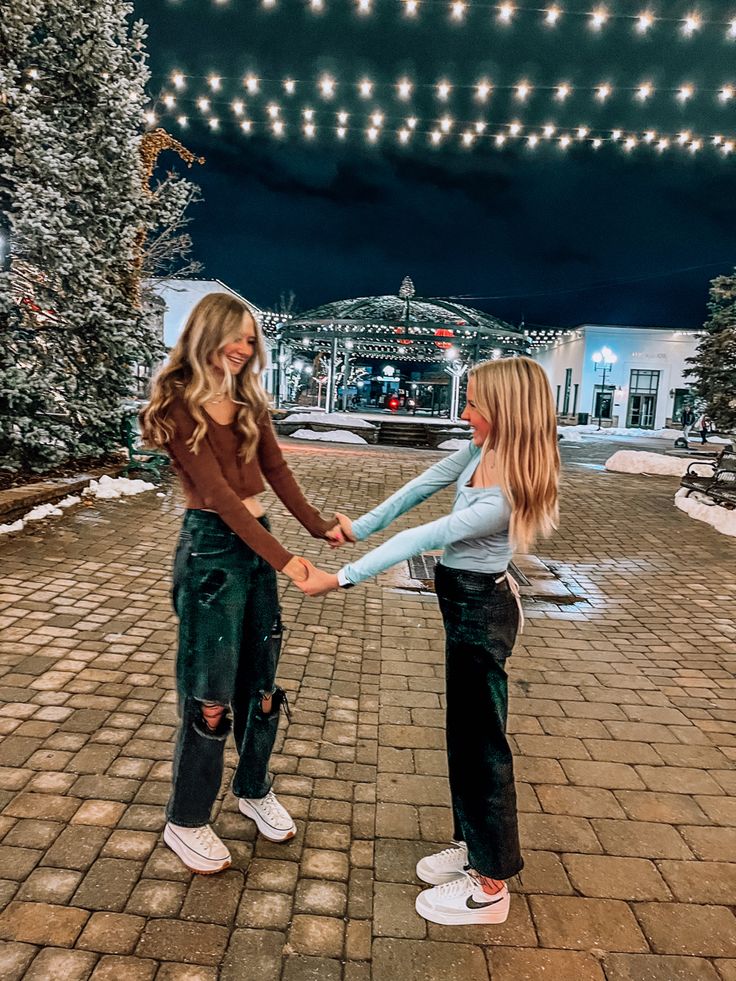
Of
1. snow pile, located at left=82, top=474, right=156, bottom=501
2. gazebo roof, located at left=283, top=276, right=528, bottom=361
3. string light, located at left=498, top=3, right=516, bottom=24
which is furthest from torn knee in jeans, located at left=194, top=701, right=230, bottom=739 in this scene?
gazebo roof, located at left=283, top=276, right=528, bottom=361

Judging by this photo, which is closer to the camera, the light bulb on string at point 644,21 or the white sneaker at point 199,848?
the white sneaker at point 199,848

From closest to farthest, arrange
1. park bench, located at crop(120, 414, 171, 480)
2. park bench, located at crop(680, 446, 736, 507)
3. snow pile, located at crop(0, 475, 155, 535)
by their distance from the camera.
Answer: snow pile, located at crop(0, 475, 155, 535)
park bench, located at crop(680, 446, 736, 507)
park bench, located at crop(120, 414, 171, 480)

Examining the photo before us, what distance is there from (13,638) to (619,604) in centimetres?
529

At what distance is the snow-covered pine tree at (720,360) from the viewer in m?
17.5

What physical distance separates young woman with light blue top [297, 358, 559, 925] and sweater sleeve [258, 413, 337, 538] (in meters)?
0.56

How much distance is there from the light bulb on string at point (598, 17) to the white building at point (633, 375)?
37.4 metres

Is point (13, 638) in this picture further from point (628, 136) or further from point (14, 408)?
point (628, 136)

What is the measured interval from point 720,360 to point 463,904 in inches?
793

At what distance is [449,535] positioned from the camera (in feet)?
7.34

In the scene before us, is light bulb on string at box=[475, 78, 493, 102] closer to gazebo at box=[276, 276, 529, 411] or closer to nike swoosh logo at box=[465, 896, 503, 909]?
nike swoosh logo at box=[465, 896, 503, 909]

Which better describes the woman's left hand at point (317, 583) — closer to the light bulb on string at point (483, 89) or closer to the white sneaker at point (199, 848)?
the white sneaker at point (199, 848)

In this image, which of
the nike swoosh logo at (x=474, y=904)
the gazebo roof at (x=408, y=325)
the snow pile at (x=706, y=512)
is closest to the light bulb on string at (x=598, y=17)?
the snow pile at (x=706, y=512)

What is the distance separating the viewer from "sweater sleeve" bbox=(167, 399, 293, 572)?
2291 millimetres

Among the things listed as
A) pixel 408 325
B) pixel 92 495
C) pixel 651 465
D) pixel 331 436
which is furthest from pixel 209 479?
pixel 408 325
